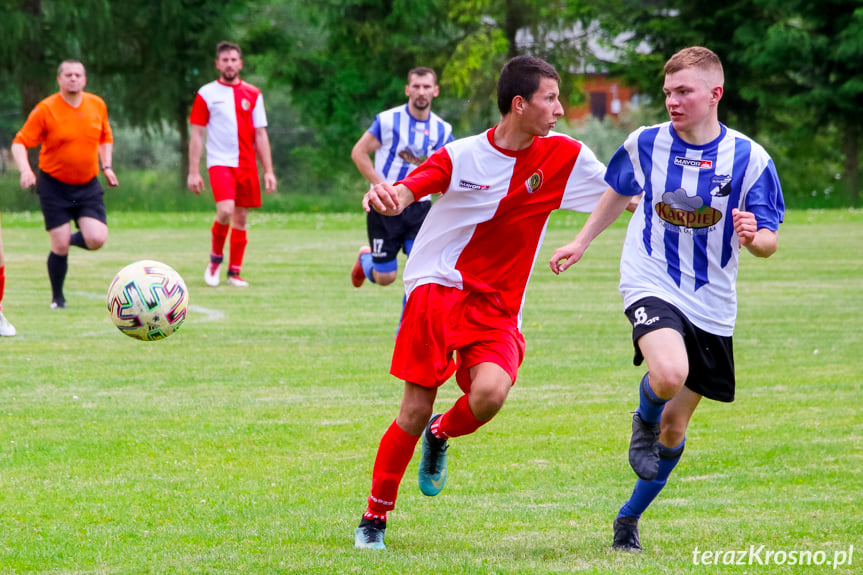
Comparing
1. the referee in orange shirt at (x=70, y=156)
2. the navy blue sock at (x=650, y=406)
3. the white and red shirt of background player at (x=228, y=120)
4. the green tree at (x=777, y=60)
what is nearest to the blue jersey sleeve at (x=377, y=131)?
the referee in orange shirt at (x=70, y=156)

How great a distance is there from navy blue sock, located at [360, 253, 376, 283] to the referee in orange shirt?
241 centimetres

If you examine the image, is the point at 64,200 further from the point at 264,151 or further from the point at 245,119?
the point at 245,119

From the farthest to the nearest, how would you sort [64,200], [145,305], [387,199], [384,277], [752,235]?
1. [64,200]
2. [384,277]
3. [145,305]
4. [387,199]
5. [752,235]

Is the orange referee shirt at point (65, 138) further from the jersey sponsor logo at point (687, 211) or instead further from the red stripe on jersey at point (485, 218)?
the jersey sponsor logo at point (687, 211)

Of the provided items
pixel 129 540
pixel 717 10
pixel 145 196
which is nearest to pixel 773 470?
pixel 129 540

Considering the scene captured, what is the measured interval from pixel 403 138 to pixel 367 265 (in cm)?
130

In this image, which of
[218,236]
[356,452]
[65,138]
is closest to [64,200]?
[65,138]

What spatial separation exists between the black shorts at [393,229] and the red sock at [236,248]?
3.85 metres

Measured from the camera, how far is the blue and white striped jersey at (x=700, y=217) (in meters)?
4.65

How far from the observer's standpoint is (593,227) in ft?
16.3

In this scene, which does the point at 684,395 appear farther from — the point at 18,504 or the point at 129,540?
the point at 18,504

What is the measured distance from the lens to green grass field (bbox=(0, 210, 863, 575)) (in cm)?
451

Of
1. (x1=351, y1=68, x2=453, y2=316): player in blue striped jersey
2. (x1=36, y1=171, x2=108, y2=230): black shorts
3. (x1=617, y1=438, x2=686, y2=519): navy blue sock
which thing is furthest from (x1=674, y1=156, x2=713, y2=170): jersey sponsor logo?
(x1=36, y1=171, x2=108, y2=230): black shorts

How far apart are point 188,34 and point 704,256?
34.8 meters
